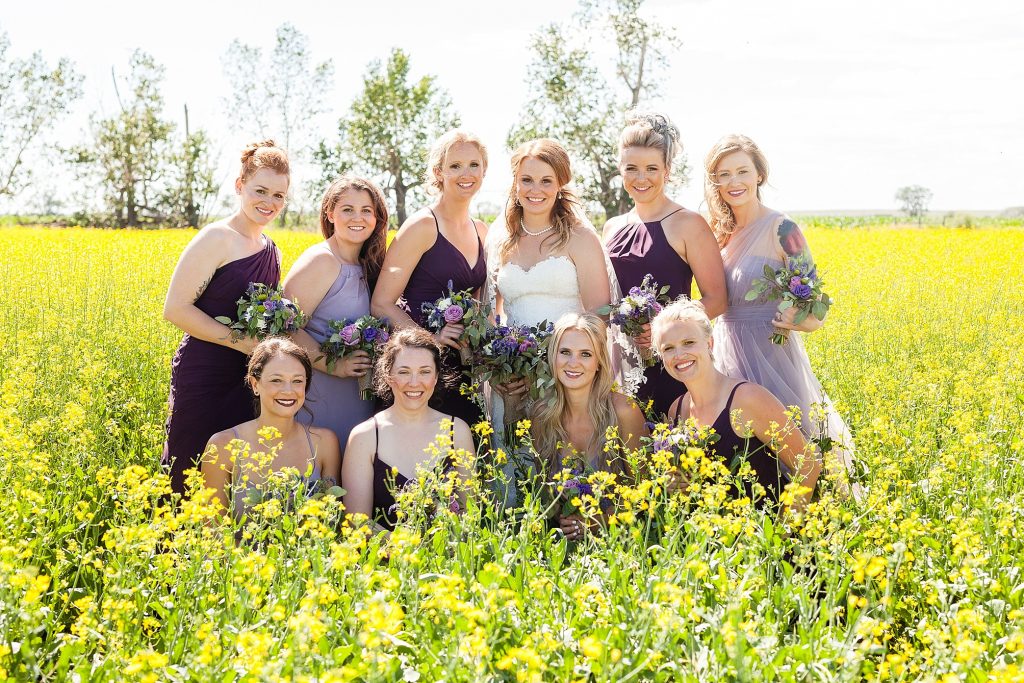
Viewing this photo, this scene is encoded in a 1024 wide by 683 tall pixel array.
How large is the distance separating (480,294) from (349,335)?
900mm

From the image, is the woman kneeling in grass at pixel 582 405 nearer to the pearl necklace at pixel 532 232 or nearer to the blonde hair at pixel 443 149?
the pearl necklace at pixel 532 232

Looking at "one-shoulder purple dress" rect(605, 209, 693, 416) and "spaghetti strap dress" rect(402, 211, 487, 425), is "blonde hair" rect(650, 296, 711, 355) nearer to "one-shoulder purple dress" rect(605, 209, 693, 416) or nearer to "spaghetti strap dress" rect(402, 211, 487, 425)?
"one-shoulder purple dress" rect(605, 209, 693, 416)

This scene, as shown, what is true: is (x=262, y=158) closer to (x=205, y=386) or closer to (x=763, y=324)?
(x=205, y=386)

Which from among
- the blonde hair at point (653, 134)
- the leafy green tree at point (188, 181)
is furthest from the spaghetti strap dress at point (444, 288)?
the leafy green tree at point (188, 181)

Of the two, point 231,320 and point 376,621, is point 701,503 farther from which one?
point 231,320

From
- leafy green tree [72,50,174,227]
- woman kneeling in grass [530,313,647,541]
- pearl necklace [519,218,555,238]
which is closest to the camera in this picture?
→ woman kneeling in grass [530,313,647,541]

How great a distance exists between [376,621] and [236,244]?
3.35 m

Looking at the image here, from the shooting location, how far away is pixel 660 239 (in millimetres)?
5285

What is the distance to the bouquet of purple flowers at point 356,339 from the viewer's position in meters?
4.96

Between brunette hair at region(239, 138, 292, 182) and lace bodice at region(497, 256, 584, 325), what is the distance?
138 cm

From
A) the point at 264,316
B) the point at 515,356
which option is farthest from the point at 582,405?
the point at 264,316

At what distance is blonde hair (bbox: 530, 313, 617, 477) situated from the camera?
4809 millimetres

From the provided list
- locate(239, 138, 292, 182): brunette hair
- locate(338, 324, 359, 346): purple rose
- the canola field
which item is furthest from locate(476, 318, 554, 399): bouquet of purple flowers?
locate(239, 138, 292, 182): brunette hair

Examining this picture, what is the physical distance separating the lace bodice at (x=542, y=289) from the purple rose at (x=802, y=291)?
1.20 m
